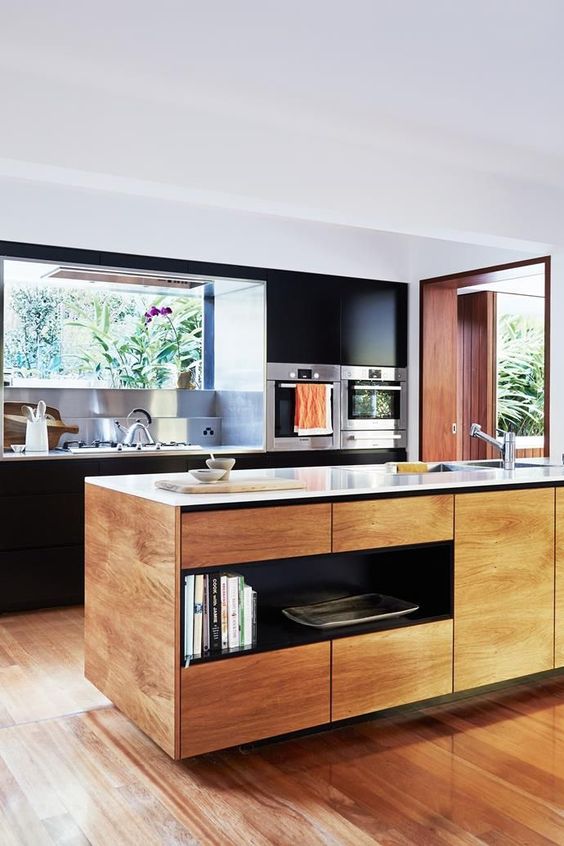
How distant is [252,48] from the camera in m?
2.87

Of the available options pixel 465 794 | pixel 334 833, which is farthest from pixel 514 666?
pixel 334 833

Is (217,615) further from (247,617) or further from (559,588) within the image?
(559,588)

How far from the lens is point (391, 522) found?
2885 millimetres

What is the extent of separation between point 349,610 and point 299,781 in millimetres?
730

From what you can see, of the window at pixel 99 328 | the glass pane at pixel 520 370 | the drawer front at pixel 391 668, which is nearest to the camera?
the drawer front at pixel 391 668

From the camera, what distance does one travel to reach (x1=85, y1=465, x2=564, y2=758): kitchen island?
8.20ft

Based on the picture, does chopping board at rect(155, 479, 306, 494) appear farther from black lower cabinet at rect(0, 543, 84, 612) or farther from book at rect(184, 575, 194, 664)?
black lower cabinet at rect(0, 543, 84, 612)

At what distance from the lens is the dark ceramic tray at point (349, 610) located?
9.26 ft

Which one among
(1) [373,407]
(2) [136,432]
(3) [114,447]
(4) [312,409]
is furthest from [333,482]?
(1) [373,407]

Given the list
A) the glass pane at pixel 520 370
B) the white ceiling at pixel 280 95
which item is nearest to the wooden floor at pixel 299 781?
Answer: the white ceiling at pixel 280 95

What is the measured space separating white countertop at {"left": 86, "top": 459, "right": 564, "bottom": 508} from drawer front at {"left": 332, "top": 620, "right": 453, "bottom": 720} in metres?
0.51

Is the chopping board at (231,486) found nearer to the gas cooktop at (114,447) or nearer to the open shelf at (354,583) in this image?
the open shelf at (354,583)

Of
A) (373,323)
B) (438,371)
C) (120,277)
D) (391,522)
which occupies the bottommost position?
(391,522)

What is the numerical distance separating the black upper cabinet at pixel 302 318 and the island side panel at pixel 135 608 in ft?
8.73
